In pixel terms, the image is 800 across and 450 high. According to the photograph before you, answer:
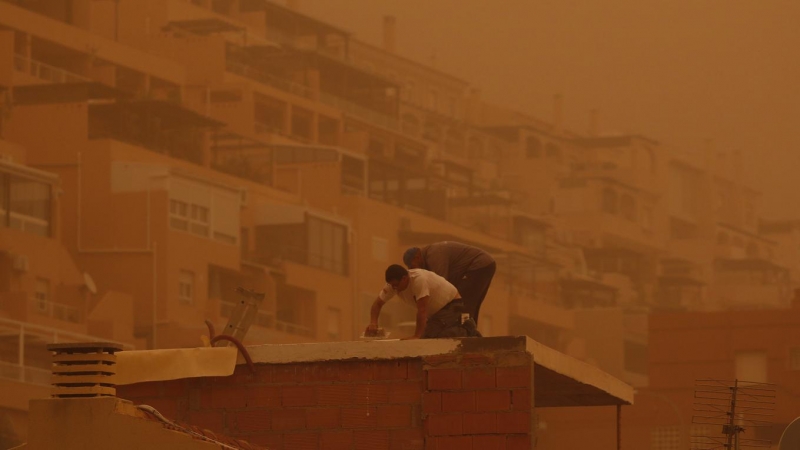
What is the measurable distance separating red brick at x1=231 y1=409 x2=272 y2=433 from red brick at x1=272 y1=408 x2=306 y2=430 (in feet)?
0.08

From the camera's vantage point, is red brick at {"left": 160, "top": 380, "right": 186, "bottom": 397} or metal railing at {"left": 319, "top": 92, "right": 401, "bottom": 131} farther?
metal railing at {"left": 319, "top": 92, "right": 401, "bottom": 131}

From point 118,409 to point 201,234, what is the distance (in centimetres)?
5474

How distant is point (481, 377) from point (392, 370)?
54cm

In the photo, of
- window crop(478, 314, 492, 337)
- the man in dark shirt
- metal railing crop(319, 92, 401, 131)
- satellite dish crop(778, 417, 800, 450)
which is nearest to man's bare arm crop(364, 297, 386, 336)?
the man in dark shirt

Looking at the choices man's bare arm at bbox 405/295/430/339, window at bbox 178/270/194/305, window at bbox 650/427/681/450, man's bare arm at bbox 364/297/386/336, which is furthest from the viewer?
window at bbox 650/427/681/450

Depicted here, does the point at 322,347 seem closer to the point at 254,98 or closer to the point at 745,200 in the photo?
the point at 254,98

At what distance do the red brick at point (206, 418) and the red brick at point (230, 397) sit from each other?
0.05 m

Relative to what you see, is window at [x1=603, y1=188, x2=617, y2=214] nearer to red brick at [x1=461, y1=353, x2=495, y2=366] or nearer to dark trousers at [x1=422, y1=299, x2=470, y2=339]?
dark trousers at [x1=422, y1=299, x2=470, y2=339]

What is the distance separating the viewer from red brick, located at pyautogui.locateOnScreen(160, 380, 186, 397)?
35.3 feet

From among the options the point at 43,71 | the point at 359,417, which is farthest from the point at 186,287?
the point at 359,417

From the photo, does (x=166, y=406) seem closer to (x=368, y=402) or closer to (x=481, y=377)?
(x=368, y=402)

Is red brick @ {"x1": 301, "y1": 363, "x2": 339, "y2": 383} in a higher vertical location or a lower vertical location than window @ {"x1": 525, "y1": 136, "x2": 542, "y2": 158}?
lower

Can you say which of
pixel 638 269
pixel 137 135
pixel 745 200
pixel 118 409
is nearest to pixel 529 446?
pixel 118 409

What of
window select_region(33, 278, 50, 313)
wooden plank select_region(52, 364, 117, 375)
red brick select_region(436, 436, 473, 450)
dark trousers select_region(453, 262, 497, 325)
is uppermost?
window select_region(33, 278, 50, 313)
